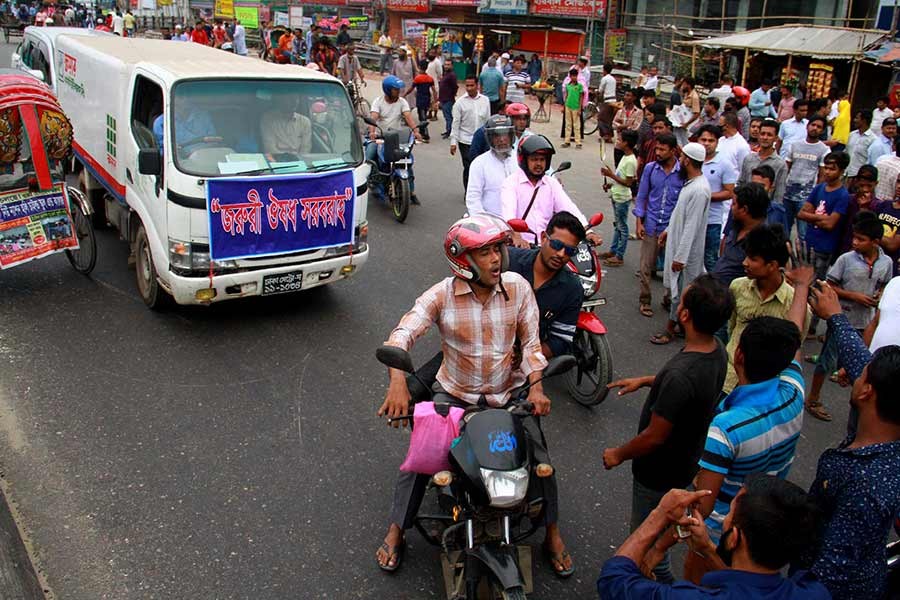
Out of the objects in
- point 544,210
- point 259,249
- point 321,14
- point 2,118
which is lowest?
point 259,249

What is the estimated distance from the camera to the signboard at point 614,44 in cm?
2364

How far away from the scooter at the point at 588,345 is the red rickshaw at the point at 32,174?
4.25m

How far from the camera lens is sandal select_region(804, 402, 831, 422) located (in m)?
5.41

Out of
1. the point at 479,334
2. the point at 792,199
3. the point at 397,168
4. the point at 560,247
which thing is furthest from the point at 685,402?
the point at 397,168

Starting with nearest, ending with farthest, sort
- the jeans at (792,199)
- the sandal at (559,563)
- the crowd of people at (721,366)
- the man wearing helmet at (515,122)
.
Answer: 1. the crowd of people at (721,366)
2. the sandal at (559,563)
3. the jeans at (792,199)
4. the man wearing helmet at (515,122)

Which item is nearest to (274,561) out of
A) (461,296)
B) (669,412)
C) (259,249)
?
(461,296)

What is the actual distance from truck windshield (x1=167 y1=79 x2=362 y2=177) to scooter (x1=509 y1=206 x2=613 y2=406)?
1.90 meters

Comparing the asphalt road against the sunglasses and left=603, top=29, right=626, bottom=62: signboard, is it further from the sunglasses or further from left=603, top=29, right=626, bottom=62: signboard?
left=603, top=29, right=626, bottom=62: signboard

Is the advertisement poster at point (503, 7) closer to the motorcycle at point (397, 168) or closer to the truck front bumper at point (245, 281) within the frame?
the motorcycle at point (397, 168)

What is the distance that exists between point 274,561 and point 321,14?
35.8 meters

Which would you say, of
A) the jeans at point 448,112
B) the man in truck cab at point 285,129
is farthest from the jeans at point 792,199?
the jeans at point 448,112

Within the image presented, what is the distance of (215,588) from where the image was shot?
3645 millimetres

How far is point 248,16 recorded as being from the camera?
3494 cm

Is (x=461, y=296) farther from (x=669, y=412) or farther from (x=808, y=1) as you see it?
(x=808, y=1)
